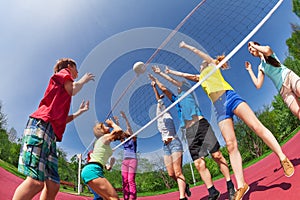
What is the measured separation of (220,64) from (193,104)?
768mm

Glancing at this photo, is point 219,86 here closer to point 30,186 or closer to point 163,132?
point 163,132

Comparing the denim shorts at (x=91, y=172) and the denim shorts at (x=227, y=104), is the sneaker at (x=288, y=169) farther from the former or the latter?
the denim shorts at (x=91, y=172)

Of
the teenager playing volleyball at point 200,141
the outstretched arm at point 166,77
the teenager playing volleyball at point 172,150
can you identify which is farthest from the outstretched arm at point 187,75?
the teenager playing volleyball at point 172,150

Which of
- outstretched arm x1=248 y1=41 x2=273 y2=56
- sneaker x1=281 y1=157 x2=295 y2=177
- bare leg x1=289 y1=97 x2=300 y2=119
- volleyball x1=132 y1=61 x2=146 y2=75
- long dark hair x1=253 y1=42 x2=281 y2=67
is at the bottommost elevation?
sneaker x1=281 y1=157 x2=295 y2=177

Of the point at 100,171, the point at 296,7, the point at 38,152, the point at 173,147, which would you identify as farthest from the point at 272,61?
the point at 296,7

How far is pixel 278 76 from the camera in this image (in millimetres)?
3883

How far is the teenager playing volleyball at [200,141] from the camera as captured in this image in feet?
11.7

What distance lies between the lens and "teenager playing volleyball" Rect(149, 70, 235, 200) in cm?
A: 358

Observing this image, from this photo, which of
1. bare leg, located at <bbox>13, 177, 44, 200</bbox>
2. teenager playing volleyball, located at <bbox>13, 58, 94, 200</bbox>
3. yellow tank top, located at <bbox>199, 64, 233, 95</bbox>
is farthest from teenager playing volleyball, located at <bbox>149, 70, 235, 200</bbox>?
bare leg, located at <bbox>13, 177, 44, 200</bbox>

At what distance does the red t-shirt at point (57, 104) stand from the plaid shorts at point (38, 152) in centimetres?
7

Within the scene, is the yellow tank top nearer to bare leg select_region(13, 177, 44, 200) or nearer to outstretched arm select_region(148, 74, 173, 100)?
outstretched arm select_region(148, 74, 173, 100)

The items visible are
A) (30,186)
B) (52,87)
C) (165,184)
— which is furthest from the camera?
(165,184)

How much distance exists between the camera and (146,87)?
5.49 meters

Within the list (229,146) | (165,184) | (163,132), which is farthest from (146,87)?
(165,184)
